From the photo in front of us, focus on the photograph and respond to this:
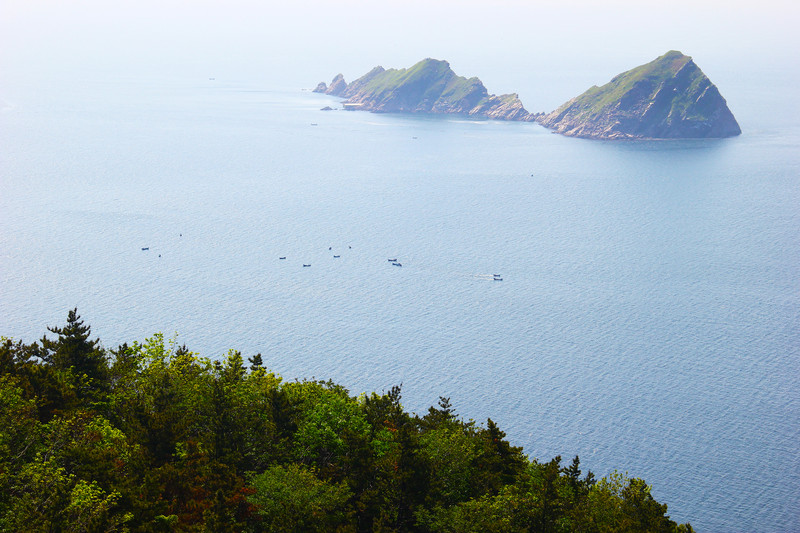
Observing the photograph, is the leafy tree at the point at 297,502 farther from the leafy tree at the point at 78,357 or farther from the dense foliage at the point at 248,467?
the leafy tree at the point at 78,357

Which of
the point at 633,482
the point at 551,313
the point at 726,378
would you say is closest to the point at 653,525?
the point at 633,482

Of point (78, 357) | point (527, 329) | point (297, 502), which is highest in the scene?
point (297, 502)

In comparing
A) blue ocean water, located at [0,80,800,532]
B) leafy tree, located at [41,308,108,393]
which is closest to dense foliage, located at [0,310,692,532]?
leafy tree, located at [41,308,108,393]

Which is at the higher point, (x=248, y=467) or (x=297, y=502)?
(x=297, y=502)

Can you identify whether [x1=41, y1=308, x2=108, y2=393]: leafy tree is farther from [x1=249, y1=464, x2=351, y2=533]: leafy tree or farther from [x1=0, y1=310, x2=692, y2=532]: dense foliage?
[x1=249, y1=464, x2=351, y2=533]: leafy tree

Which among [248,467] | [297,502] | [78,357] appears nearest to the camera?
[297,502]

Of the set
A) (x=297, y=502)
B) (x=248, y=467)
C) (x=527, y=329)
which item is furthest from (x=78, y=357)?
(x=527, y=329)

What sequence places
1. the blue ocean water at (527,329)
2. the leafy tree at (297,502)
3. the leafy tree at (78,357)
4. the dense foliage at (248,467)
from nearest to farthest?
the dense foliage at (248,467), the leafy tree at (297,502), the leafy tree at (78,357), the blue ocean water at (527,329)

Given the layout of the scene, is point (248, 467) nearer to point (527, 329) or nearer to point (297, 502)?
point (297, 502)

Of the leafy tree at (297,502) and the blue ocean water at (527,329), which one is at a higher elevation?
the leafy tree at (297,502)

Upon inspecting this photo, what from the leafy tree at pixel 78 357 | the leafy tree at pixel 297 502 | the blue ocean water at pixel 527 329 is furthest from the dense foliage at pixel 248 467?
the blue ocean water at pixel 527 329
